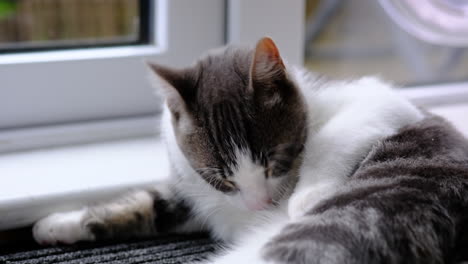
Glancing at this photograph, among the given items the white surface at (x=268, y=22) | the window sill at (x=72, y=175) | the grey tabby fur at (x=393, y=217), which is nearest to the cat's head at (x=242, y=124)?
the grey tabby fur at (x=393, y=217)

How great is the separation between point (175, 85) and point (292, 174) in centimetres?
26

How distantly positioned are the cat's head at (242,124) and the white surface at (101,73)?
39 cm

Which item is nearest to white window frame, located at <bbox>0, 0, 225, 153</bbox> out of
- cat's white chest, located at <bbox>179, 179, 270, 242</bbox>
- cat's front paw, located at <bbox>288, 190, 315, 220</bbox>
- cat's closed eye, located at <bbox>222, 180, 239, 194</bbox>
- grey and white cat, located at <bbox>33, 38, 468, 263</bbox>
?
grey and white cat, located at <bbox>33, 38, 468, 263</bbox>

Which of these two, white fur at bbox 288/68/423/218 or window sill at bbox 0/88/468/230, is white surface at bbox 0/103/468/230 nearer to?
window sill at bbox 0/88/468/230

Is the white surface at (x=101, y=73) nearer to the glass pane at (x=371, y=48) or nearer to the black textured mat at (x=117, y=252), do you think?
the black textured mat at (x=117, y=252)

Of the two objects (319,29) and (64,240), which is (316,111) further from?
(319,29)

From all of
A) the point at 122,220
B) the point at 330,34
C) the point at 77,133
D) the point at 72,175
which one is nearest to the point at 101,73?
the point at 77,133

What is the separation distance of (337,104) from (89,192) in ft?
1.72

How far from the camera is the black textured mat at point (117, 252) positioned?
3.87 ft

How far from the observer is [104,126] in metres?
1.55

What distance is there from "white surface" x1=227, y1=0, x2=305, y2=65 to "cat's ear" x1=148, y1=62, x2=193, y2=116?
39cm

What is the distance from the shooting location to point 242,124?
1116 mm

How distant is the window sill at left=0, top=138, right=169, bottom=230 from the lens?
1268mm

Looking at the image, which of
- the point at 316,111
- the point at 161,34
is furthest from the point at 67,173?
the point at 316,111
